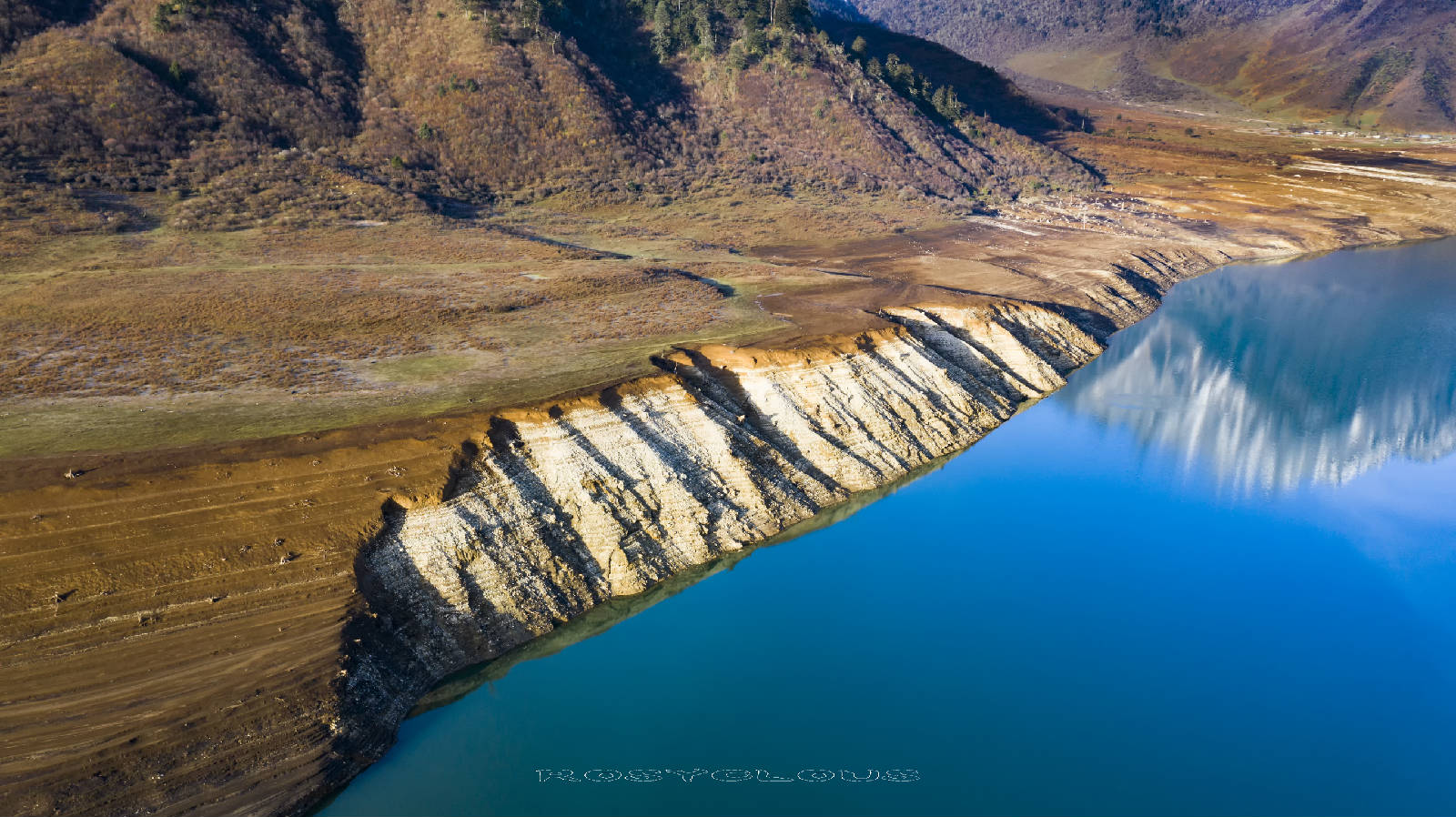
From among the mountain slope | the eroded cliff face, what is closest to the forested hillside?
the eroded cliff face

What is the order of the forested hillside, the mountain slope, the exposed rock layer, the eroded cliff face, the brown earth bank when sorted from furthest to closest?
the mountain slope < the forested hillside < the eroded cliff face < the exposed rock layer < the brown earth bank

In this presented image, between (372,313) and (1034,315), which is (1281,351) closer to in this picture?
(1034,315)

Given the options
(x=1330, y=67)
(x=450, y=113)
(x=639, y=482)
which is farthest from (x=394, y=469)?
(x=1330, y=67)

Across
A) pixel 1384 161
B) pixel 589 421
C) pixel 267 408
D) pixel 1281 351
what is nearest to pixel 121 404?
pixel 267 408

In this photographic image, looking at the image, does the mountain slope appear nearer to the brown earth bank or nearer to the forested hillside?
the forested hillside

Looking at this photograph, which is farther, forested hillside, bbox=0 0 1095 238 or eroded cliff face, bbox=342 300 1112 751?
forested hillside, bbox=0 0 1095 238

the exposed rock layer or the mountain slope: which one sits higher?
the mountain slope

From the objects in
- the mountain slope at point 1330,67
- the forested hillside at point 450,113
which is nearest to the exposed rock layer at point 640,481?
the forested hillside at point 450,113

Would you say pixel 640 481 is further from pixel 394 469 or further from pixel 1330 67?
pixel 1330 67
